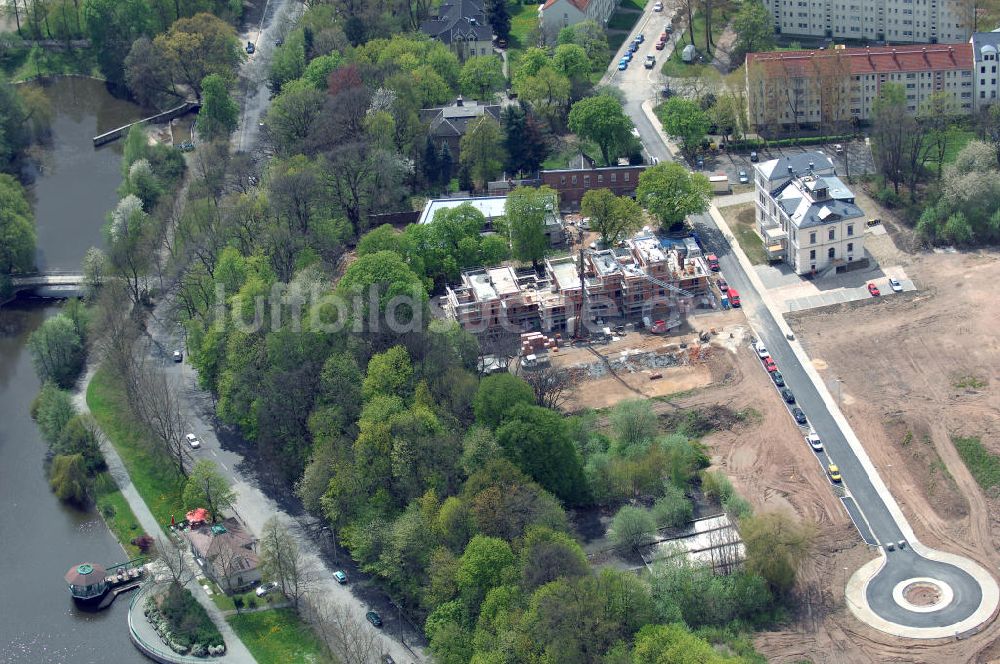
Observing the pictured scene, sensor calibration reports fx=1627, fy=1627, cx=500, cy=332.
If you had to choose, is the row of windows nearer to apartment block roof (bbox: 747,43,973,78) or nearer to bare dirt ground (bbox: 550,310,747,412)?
apartment block roof (bbox: 747,43,973,78)

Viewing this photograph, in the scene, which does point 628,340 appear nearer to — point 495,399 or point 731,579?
point 495,399

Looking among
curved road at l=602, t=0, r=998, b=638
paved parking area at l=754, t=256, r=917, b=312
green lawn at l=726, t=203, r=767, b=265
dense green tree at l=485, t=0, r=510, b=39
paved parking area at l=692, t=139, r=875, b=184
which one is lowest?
curved road at l=602, t=0, r=998, b=638

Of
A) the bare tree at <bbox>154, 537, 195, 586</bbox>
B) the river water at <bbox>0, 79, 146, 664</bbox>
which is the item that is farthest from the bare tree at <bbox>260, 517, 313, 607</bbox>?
the river water at <bbox>0, 79, 146, 664</bbox>

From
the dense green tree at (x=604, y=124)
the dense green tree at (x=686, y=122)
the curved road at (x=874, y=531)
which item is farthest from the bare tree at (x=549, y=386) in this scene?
the dense green tree at (x=686, y=122)

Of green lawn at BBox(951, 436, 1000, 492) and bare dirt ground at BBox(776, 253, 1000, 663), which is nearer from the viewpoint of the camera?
bare dirt ground at BBox(776, 253, 1000, 663)

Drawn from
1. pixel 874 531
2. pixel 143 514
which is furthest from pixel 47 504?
pixel 874 531

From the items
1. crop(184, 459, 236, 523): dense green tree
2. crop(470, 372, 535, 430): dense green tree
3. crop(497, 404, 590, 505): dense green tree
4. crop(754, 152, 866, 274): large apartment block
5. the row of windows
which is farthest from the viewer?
the row of windows

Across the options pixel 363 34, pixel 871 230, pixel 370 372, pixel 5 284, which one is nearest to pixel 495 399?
pixel 370 372
